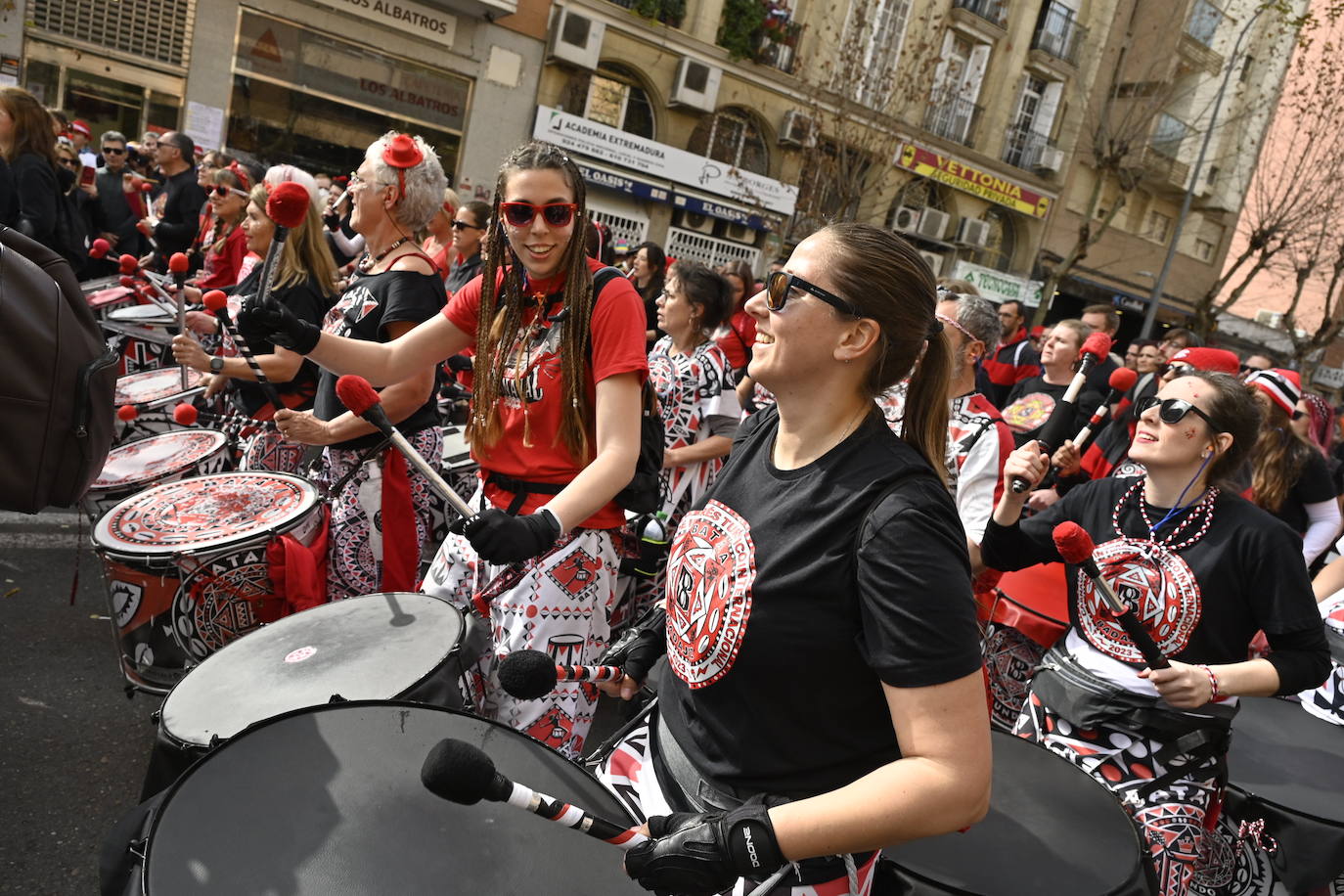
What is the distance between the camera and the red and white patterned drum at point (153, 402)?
4445 mm

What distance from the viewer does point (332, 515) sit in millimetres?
3281

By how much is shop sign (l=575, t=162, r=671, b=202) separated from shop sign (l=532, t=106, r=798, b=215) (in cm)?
27

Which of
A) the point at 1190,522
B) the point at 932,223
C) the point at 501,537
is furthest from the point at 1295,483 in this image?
the point at 932,223

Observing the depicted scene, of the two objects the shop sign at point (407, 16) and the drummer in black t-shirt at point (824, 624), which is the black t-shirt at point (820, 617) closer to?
the drummer in black t-shirt at point (824, 624)

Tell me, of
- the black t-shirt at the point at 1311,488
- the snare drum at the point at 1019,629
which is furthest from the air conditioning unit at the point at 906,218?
the snare drum at the point at 1019,629

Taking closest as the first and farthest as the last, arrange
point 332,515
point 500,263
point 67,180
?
1. point 500,263
2. point 332,515
3. point 67,180

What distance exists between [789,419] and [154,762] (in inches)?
63.1

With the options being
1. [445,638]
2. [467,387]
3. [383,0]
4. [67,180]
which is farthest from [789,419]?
[383,0]

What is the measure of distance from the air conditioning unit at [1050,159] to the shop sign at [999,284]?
10.6 ft

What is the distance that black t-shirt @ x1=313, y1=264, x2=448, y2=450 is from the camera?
311cm

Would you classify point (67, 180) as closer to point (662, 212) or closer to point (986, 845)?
point (986, 845)

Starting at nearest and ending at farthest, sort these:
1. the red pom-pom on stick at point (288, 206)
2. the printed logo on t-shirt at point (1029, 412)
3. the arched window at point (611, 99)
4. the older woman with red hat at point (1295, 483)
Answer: the red pom-pom on stick at point (288, 206)
the older woman with red hat at point (1295, 483)
the printed logo on t-shirt at point (1029, 412)
the arched window at point (611, 99)

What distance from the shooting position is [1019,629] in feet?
11.1

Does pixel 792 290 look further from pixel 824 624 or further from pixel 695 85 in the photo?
pixel 695 85
